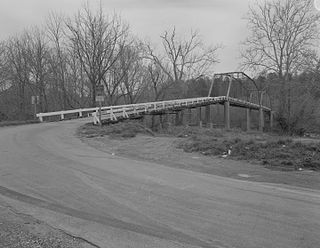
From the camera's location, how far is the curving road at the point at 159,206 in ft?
15.7

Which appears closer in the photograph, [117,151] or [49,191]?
[49,191]

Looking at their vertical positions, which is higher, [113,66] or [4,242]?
[113,66]

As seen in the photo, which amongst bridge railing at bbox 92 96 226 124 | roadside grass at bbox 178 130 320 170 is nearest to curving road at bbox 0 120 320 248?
roadside grass at bbox 178 130 320 170

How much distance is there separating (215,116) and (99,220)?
243 feet

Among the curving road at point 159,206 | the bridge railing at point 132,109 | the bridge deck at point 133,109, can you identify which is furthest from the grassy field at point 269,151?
the bridge deck at point 133,109

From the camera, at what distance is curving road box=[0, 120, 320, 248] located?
478 cm

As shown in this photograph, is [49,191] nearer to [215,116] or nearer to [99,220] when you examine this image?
[99,220]

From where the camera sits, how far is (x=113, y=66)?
4888 cm

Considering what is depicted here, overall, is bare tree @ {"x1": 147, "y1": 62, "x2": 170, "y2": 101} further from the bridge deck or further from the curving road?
the curving road

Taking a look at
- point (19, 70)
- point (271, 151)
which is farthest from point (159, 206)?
point (19, 70)

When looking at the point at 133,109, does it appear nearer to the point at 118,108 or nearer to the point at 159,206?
the point at 118,108

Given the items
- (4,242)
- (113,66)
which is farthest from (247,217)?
(113,66)

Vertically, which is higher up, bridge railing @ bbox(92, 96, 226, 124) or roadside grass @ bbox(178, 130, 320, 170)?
bridge railing @ bbox(92, 96, 226, 124)

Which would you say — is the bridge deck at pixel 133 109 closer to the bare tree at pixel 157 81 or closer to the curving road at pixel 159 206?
the bare tree at pixel 157 81
